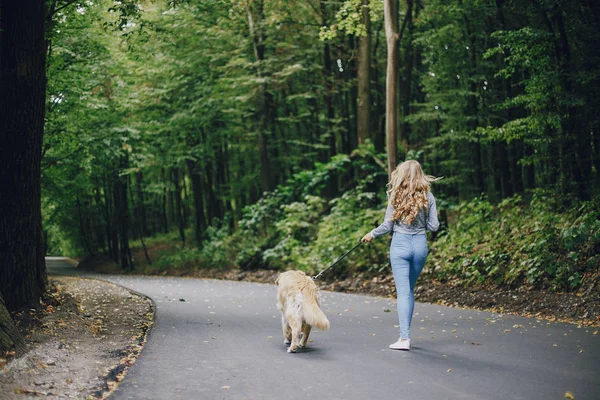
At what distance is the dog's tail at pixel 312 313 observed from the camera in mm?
6953

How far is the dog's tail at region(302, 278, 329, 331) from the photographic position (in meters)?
6.95

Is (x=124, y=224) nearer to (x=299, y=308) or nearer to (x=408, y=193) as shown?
(x=299, y=308)

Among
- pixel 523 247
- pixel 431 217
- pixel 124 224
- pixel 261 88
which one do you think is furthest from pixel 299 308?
pixel 124 224

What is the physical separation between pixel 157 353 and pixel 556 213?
9382 mm

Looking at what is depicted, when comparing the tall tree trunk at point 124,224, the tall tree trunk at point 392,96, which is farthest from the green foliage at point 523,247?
the tall tree trunk at point 124,224

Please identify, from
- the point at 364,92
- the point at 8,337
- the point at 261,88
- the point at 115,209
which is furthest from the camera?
the point at 115,209

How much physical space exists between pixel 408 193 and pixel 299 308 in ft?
6.23

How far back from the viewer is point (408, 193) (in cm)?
729

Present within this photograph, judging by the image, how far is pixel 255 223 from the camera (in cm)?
2419

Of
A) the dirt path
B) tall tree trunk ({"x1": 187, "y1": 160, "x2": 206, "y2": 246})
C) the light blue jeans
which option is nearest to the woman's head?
the light blue jeans

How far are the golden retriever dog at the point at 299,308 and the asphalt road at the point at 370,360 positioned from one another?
249 millimetres

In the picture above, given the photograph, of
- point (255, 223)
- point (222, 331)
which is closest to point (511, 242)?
point (222, 331)

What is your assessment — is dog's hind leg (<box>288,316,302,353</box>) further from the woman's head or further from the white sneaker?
the woman's head

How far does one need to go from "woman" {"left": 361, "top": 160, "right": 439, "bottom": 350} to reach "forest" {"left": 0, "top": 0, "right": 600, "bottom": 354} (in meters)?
4.48
